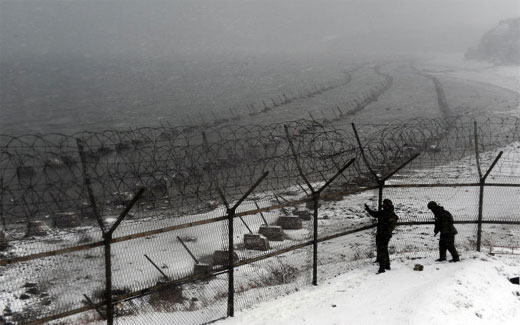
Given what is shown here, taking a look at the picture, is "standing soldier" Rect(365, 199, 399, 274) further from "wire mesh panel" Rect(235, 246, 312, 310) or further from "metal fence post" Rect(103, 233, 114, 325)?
"metal fence post" Rect(103, 233, 114, 325)

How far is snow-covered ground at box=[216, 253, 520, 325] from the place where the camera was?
9211mm

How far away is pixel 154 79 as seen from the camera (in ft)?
404

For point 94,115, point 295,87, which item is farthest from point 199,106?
point 295,87

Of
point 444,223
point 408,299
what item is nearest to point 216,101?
point 444,223

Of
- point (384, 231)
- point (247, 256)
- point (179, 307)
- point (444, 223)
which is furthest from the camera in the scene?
point (247, 256)

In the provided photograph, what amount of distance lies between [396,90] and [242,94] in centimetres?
2396

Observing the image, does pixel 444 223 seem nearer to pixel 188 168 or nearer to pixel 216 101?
pixel 188 168

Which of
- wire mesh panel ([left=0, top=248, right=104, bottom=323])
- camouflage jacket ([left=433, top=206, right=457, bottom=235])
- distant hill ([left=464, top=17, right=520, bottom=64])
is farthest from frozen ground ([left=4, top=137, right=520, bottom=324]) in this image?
distant hill ([left=464, top=17, right=520, bottom=64])

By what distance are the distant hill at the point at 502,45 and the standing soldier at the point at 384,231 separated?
11168 centimetres

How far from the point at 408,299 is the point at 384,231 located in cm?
201

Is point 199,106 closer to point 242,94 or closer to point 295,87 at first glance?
point 242,94

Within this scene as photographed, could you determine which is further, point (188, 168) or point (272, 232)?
point (272, 232)

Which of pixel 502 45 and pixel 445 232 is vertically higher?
pixel 502 45

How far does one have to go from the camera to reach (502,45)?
12444cm
